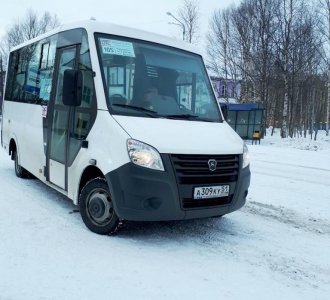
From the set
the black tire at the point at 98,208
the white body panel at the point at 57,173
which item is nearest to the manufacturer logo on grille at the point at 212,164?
the black tire at the point at 98,208

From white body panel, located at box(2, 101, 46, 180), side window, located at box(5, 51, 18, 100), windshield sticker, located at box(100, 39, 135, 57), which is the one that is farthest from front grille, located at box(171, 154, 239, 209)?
side window, located at box(5, 51, 18, 100)

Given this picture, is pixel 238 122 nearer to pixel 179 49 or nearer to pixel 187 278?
pixel 179 49

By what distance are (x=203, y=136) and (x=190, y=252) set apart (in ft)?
4.43

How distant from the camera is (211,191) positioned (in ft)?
15.4

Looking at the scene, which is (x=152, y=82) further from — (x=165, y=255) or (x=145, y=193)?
(x=165, y=255)

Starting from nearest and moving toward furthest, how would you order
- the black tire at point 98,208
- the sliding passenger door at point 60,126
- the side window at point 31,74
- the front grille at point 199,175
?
the front grille at point 199,175 → the black tire at point 98,208 → the sliding passenger door at point 60,126 → the side window at point 31,74

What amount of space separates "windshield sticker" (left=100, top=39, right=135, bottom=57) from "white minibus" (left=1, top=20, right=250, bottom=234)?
0.01 m

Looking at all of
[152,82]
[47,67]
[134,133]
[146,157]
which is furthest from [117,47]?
[47,67]

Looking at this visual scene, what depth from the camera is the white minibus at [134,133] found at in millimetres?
4441

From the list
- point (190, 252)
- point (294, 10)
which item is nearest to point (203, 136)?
point (190, 252)

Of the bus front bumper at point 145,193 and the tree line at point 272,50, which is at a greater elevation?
Answer: the tree line at point 272,50

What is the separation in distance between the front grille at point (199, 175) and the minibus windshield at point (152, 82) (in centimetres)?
78

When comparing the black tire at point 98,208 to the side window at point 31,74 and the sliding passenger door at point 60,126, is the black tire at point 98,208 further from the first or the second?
the side window at point 31,74

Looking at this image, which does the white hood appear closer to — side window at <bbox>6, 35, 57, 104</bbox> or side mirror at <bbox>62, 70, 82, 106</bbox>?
side mirror at <bbox>62, 70, 82, 106</bbox>
